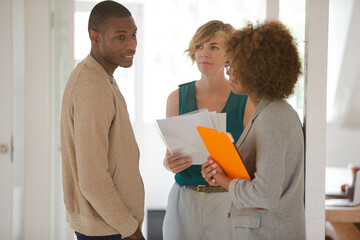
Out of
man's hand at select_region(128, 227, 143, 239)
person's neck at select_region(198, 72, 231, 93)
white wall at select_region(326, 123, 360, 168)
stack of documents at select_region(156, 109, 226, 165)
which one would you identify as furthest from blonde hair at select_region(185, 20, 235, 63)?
white wall at select_region(326, 123, 360, 168)

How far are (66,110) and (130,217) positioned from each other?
45 cm

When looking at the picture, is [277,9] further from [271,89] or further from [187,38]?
[187,38]

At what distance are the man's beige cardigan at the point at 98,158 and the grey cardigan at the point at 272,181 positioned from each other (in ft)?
1.30

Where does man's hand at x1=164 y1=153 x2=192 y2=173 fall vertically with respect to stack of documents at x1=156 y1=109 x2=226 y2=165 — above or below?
below

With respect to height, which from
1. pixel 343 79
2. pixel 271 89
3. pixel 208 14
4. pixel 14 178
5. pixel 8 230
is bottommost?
pixel 8 230

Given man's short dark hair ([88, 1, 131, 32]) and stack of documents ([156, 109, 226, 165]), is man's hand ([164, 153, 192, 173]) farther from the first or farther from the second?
man's short dark hair ([88, 1, 131, 32])

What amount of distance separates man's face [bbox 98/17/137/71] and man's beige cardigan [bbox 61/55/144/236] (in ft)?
0.27

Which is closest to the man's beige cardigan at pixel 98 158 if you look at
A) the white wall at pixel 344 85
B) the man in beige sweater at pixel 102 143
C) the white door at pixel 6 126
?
the man in beige sweater at pixel 102 143

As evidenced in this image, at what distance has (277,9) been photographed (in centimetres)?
194

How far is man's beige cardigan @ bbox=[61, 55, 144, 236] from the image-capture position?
1270mm

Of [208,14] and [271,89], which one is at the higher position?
[208,14]

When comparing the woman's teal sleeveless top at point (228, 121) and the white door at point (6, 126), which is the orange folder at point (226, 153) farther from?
the white door at point (6, 126)

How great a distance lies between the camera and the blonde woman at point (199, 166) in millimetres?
1740

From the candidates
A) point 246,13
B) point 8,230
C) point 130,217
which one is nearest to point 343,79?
point 246,13
